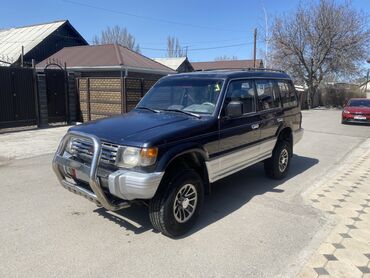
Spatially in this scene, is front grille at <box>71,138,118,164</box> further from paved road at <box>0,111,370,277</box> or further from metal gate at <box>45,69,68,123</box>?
metal gate at <box>45,69,68,123</box>

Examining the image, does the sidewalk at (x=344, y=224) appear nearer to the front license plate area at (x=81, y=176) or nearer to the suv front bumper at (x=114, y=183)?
the suv front bumper at (x=114, y=183)

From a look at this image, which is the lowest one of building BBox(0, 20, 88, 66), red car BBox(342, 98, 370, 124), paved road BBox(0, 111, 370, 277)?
paved road BBox(0, 111, 370, 277)

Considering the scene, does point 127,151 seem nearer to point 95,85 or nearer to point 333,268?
point 333,268

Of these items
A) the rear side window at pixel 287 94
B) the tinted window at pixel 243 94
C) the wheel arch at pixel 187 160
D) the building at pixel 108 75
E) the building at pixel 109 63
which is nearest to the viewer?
the wheel arch at pixel 187 160

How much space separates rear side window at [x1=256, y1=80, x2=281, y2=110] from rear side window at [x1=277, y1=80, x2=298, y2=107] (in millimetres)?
269

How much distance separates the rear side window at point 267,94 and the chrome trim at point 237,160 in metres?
0.65

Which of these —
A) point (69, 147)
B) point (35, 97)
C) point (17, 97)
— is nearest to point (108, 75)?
point (35, 97)

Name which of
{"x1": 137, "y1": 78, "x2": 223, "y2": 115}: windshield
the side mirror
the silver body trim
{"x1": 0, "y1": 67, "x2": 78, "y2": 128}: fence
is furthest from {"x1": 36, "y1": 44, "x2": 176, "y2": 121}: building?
the silver body trim

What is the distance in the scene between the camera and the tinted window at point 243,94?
5.18m

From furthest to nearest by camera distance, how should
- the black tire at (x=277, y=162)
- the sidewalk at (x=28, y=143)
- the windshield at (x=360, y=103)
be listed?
1. the windshield at (x=360, y=103)
2. the sidewalk at (x=28, y=143)
3. the black tire at (x=277, y=162)

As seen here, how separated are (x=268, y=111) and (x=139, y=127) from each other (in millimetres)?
2829

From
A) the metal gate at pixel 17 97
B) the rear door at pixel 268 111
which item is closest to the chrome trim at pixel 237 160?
the rear door at pixel 268 111

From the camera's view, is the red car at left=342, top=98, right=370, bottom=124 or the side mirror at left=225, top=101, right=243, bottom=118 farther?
the red car at left=342, top=98, right=370, bottom=124

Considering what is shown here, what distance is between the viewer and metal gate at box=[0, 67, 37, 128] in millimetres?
11789
